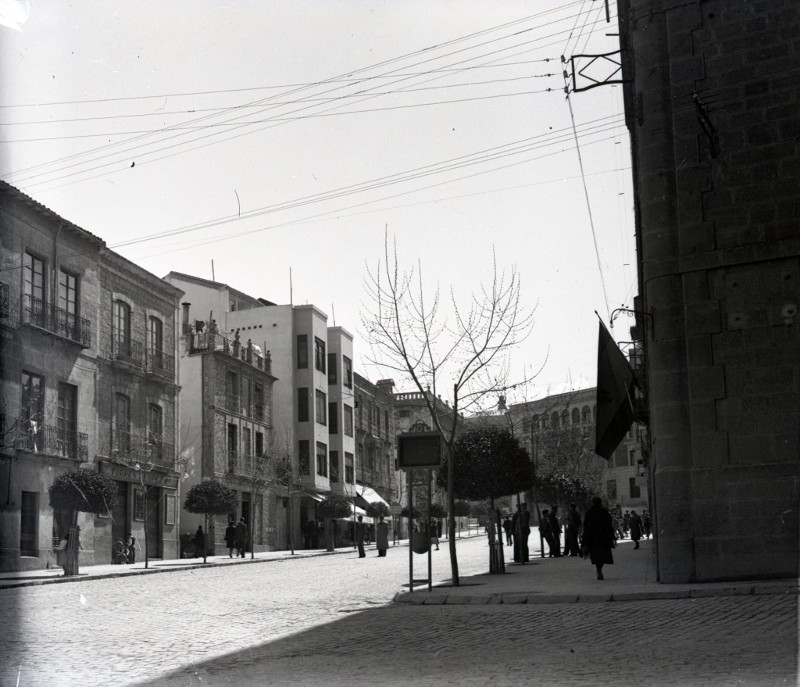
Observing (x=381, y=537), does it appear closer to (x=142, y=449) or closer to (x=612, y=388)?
(x=142, y=449)

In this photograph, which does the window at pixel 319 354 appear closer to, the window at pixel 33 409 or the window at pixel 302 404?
the window at pixel 302 404

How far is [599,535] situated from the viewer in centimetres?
1709

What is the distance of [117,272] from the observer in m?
37.7

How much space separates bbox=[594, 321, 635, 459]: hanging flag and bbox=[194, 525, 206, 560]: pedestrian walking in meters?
22.0

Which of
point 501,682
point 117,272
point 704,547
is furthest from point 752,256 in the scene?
point 117,272

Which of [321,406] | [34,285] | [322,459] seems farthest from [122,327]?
[322,459]

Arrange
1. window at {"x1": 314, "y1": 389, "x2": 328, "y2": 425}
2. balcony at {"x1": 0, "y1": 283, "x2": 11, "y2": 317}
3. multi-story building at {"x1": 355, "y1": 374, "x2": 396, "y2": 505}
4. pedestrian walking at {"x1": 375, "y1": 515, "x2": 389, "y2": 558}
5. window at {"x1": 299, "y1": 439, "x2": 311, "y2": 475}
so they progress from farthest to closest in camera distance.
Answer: multi-story building at {"x1": 355, "y1": 374, "x2": 396, "y2": 505} < window at {"x1": 314, "y1": 389, "x2": 328, "y2": 425} < window at {"x1": 299, "y1": 439, "x2": 311, "y2": 475} < pedestrian walking at {"x1": 375, "y1": 515, "x2": 389, "y2": 558} < balcony at {"x1": 0, "y1": 283, "x2": 11, "y2": 317}

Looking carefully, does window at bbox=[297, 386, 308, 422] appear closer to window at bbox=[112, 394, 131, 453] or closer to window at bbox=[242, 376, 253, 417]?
window at bbox=[242, 376, 253, 417]

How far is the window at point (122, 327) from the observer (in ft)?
123

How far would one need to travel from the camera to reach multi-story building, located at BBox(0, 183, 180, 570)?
99.7 ft

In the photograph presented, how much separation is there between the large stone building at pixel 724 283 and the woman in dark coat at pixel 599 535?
154 cm

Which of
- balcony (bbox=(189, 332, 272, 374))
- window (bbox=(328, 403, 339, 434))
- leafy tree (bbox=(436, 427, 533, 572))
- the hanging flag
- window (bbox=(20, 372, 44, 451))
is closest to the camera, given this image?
the hanging flag

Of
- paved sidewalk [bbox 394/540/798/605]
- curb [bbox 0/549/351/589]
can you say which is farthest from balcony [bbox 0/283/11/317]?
paved sidewalk [bbox 394/540/798/605]

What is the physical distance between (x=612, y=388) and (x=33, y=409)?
2008 cm
